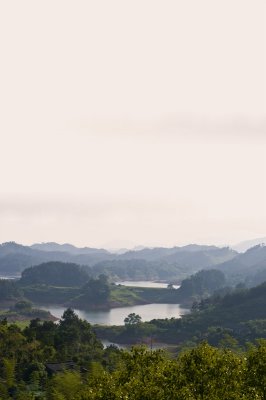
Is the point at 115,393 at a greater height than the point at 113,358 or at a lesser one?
greater

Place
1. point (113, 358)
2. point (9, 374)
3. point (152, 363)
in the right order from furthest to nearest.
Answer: point (113, 358) → point (9, 374) → point (152, 363)

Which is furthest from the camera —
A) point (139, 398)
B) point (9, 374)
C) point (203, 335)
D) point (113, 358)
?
point (203, 335)

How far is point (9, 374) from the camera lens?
80.2 metres

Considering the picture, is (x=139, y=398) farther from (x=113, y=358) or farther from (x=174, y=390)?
(x=113, y=358)

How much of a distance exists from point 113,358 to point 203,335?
3790 inches

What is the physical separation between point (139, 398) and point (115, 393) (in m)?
1.84

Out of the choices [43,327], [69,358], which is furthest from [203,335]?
[69,358]

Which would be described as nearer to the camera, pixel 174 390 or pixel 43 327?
pixel 174 390

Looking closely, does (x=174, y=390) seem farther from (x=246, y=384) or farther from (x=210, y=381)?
(x=246, y=384)

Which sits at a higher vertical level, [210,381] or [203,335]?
[210,381]

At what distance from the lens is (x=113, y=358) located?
9538cm

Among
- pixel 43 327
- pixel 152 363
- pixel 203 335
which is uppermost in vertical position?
pixel 152 363

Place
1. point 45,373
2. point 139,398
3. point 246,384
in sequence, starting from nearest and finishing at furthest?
point 139,398, point 246,384, point 45,373

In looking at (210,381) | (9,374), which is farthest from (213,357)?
(9,374)
